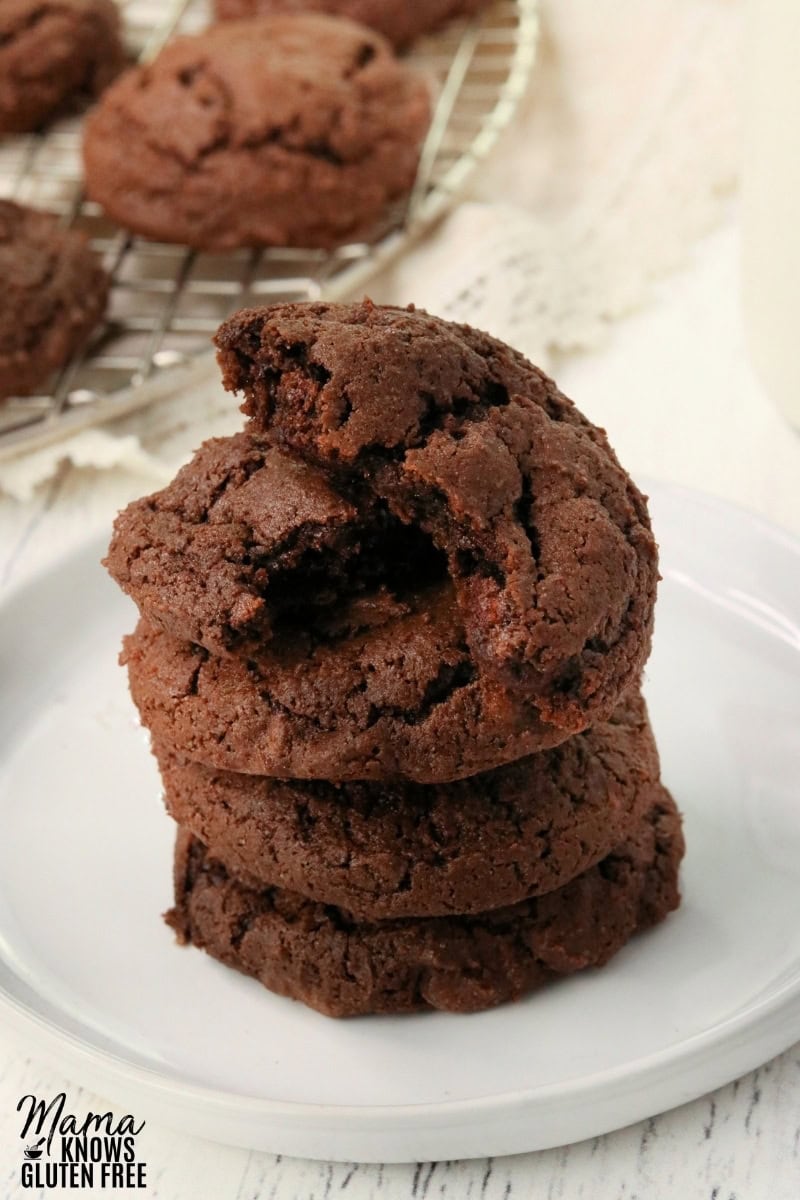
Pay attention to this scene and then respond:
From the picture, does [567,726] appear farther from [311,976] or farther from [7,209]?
[7,209]

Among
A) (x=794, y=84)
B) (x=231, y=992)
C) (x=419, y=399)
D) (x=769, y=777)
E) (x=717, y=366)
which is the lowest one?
(x=717, y=366)

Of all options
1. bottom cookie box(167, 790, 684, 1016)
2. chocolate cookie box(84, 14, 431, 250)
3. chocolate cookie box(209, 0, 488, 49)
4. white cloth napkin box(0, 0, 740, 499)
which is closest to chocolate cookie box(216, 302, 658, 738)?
bottom cookie box(167, 790, 684, 1016)

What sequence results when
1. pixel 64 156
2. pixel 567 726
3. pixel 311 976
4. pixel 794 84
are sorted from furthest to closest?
1. pixel 64 156
2. pixel 794 84
3. pixel 311 976
4. pixel 567 726

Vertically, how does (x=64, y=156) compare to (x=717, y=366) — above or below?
above

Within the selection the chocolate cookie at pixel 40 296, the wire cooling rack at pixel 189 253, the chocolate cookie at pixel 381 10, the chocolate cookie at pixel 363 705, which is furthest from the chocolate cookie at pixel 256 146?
the chocolate cookie at pixel 363 705

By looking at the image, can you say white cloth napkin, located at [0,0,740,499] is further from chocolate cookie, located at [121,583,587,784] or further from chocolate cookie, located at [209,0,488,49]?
chocolate cookie, located at [121,583,587,784]

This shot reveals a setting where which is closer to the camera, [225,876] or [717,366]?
[225,876]

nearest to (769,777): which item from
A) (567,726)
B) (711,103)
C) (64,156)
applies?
(567,726)
